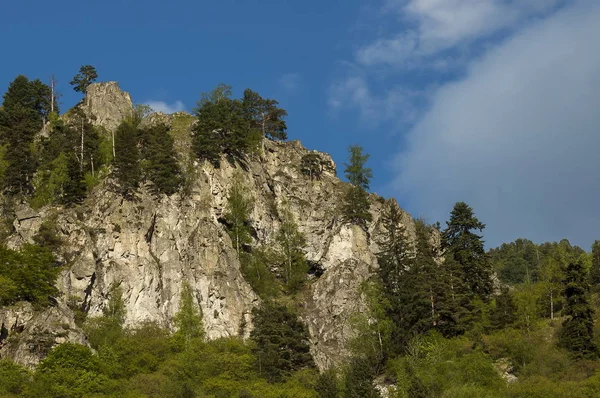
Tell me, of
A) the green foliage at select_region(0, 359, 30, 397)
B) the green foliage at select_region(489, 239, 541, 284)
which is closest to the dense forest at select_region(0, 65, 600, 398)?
the green foliage at select_region(0, 359, 30, 397)

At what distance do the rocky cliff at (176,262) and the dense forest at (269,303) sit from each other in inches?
53.9

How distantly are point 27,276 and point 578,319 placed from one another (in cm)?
5527

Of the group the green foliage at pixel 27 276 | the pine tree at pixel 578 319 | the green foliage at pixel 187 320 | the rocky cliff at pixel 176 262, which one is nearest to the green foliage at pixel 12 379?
the rocky cliff at pixel 176 262

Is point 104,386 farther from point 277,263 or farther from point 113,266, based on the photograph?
point 277,263

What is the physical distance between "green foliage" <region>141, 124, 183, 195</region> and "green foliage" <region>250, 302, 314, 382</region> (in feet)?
73.0

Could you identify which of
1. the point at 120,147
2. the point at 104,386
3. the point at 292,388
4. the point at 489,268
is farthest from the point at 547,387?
the point at 120,147

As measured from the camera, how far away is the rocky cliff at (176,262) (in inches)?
3236

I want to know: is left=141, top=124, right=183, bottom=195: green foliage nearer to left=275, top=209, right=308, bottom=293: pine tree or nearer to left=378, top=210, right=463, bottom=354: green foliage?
left=275, top=209, right=308, bottom=293: pine tree

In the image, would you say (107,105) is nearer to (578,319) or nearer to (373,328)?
(373,328)

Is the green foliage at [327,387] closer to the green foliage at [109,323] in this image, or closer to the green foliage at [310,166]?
the green foliage at [109,323]

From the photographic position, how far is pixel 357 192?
107 meters

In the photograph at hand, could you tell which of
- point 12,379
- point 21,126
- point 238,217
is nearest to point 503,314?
point 238,217

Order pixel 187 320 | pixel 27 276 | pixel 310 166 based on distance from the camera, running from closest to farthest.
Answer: pixel 27 276 < pixel 187 320 < pixel 310 166

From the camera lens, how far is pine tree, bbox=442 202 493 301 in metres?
96.1
